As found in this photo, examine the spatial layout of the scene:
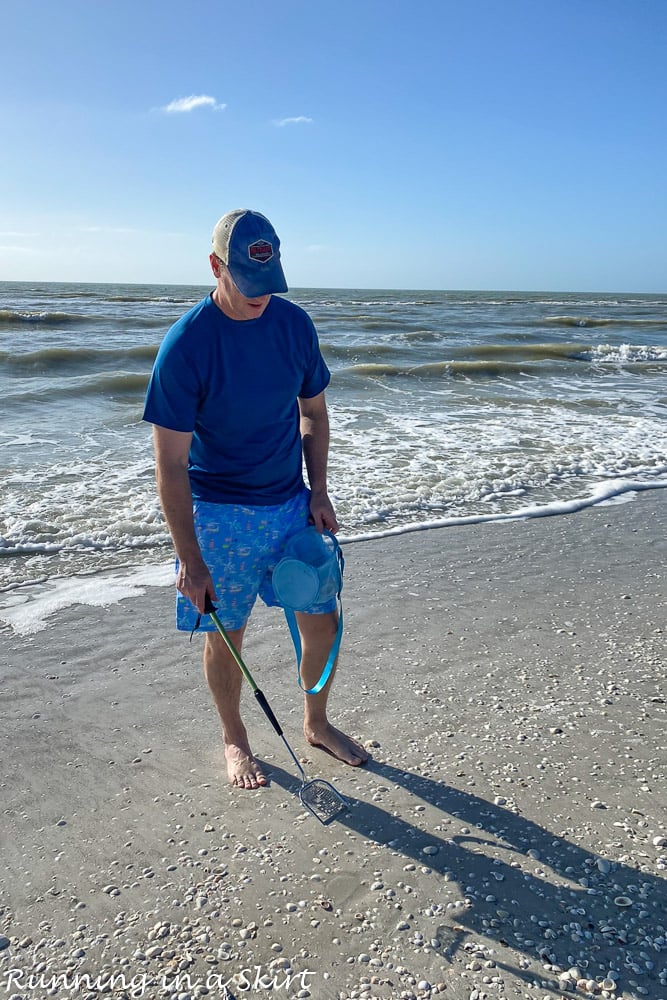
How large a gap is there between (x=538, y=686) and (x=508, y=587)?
3.99 feet

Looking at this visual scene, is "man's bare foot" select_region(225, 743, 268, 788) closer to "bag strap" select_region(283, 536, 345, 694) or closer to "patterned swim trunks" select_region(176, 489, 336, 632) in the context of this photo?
"bag strap" select_region(283, 536, 345, 694)

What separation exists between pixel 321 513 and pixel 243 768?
0.97 metres

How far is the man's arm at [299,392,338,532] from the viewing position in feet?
9.21

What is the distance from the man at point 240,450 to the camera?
2.35 meters

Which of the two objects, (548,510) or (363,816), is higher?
(548,510)

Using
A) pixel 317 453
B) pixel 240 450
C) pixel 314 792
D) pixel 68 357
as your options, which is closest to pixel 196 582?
pixel 240 450

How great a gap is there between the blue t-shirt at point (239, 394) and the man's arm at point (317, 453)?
0.23 ft

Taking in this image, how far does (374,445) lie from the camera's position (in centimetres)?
829

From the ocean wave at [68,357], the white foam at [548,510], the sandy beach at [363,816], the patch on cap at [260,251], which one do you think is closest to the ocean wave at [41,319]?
the ocean wave at [68,357]

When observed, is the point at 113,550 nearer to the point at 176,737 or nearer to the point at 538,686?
the point at 176,737

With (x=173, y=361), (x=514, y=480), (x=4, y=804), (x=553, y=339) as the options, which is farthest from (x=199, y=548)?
(x=553, y=339)

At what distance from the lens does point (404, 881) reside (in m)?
2.23

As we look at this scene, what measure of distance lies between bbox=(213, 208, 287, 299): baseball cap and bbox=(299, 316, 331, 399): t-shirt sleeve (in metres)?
0.33

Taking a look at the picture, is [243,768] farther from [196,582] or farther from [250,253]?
[250,253]
